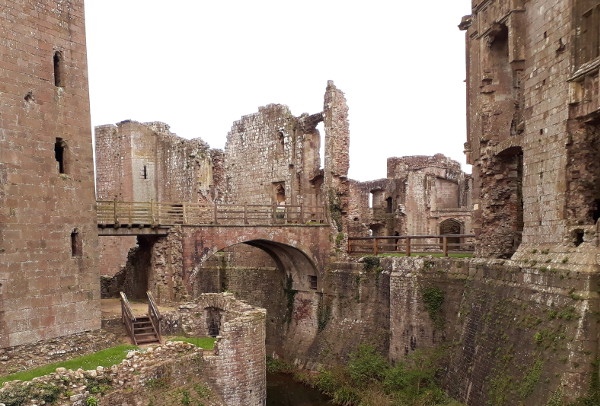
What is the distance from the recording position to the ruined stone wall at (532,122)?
1018 centimetres

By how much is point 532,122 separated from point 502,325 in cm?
462

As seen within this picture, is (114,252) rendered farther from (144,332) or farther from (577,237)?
(577,237)

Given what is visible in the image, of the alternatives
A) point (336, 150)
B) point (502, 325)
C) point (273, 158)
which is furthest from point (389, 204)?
point (502, 325)

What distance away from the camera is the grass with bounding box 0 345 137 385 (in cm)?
1112

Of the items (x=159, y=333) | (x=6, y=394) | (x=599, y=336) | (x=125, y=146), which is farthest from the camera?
(x=125, y=146)

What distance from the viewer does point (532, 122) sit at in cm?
1153

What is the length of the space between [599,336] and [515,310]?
93.1 inches

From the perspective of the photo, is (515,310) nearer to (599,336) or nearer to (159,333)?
(599,336)

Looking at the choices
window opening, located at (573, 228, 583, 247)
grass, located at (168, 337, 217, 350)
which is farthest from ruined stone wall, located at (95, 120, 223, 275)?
window opening, located at (573, 228, 583, 247)

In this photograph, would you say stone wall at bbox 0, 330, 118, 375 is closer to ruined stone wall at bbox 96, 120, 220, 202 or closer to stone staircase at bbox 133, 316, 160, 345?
stone staircase at bbox 133, 316, 160, 345

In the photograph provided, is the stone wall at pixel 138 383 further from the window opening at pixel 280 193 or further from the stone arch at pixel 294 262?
the window opening at pixel 280 193

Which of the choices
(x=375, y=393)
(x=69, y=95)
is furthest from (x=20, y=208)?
(x=375, y=393)

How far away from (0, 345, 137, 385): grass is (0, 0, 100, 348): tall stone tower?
82 centimetres

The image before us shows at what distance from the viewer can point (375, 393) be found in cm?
1492
